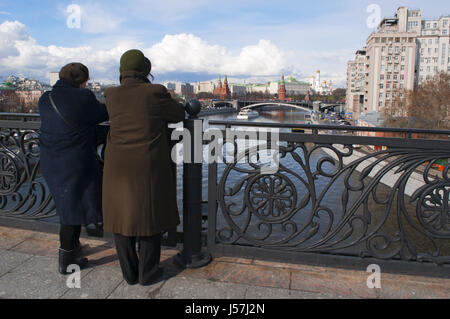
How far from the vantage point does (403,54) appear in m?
79.6

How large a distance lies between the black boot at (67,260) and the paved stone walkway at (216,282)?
0.19ft

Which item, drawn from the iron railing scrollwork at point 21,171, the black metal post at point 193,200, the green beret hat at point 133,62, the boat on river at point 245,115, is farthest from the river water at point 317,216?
the boat on river at point 245,115

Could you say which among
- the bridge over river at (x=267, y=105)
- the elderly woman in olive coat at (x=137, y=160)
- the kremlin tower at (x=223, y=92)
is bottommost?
the elderly woman in olive coat at (x=137, y=160)

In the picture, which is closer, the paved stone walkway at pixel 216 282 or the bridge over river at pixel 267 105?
the paved stone walkway at pixel 216 282

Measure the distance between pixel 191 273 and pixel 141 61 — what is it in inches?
62.4

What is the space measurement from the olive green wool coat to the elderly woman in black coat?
0.94ft

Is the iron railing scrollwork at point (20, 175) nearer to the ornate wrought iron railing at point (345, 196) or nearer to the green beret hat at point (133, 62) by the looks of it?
the green beret hat at point (133, 62)

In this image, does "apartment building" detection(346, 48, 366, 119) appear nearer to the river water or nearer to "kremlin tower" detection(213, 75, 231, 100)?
"kremlin tower" detection(213, 75, 231, 100)

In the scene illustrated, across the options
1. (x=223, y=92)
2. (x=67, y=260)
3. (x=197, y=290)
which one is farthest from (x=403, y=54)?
(x=67, y=260)

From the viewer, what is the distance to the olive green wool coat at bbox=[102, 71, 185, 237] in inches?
91.2

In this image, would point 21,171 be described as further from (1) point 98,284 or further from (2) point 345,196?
(2) point 345,196

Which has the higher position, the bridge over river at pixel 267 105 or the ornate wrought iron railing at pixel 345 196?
the bridge over river at pixel 267 105

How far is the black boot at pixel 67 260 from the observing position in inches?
107
